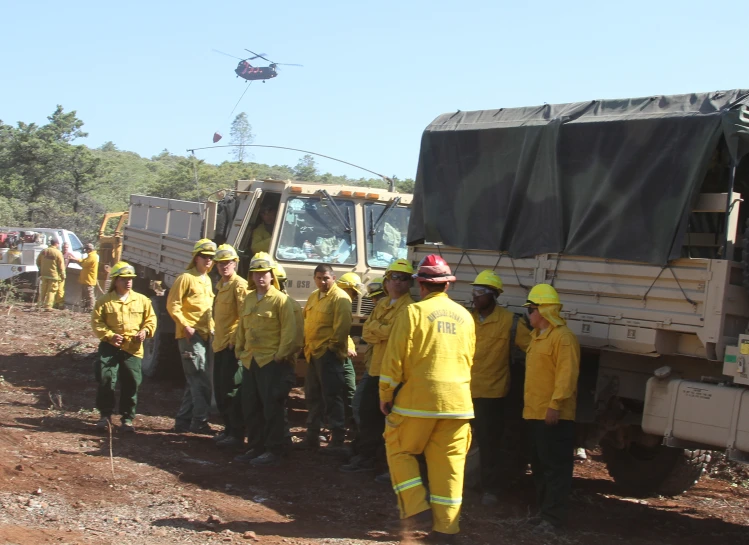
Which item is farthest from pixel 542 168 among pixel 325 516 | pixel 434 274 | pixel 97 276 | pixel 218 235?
pixel 97 276

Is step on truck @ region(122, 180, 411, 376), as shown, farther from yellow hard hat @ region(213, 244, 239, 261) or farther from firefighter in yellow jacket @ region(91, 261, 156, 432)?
firefighter in yellow jacket @ region(91, 261, 156, 432)

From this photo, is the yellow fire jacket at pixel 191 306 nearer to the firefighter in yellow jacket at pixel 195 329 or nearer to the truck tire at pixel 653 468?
the firefighter in yellow jacket at pixel 195 329

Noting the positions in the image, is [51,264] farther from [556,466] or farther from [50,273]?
[556,466]

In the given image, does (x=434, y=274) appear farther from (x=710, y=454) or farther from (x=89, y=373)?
(x=89, y=373)

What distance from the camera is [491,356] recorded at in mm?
6906

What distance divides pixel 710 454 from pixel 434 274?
392 cm

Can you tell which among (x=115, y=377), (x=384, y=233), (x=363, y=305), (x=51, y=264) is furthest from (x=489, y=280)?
(x=51, y=264)

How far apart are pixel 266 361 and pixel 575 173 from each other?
2927 mm

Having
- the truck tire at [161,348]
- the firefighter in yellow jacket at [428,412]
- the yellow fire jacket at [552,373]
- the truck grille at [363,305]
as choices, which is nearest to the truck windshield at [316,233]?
the truck grille at [363,305]

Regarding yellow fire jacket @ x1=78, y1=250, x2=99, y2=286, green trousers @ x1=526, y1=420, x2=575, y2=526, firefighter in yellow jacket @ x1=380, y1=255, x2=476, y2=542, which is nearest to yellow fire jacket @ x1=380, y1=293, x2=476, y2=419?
firefighter in yellow jacket @ x1=380, y1=255, x2=476, y2=542

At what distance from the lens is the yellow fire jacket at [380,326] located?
758cm

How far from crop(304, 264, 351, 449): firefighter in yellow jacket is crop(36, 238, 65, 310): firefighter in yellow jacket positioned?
11969mm

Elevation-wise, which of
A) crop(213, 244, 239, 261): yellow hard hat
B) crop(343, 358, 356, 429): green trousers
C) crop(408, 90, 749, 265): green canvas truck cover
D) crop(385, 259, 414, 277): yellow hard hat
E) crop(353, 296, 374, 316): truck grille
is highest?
crop(408, 90, 749, 265): green canvas truck cover

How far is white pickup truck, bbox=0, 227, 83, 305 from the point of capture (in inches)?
811
